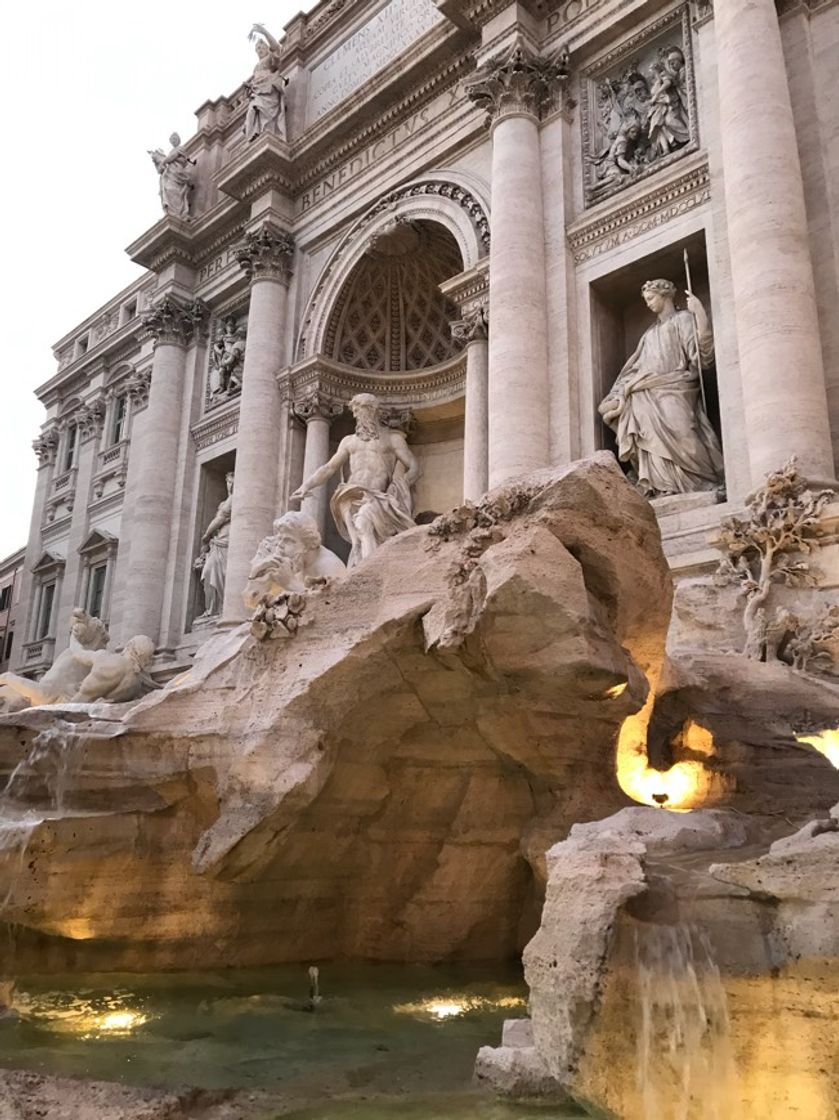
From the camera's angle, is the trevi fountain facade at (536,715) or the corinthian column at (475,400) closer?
the trevi fountain facade at (536,715)

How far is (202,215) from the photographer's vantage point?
62.7 ft

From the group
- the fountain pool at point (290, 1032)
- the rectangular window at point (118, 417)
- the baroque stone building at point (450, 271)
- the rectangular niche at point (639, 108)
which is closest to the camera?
the fountain pool at point (290, 1032)

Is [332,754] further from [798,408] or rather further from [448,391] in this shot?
[448,391]

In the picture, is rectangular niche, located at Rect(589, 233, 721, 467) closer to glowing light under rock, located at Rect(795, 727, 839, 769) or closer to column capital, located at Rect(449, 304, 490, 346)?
column capital, located at Rect(449, 304, 490, 346)

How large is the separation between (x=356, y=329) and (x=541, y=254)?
5384 millimetres

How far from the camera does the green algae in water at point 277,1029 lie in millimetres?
3627

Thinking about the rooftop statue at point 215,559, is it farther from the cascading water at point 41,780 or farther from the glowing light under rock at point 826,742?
the glowing light under rock at point 826,742

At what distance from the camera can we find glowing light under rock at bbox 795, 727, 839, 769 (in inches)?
209

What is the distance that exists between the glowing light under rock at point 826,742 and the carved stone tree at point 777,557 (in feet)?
7.19

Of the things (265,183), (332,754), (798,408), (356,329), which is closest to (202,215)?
(265,183)

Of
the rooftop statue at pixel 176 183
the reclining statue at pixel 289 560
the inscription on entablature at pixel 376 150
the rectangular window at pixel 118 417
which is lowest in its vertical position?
the reclining statue at pixel 289 560

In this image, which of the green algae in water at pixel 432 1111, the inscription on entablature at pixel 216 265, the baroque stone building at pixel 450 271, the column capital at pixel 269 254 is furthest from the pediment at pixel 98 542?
the green algae in water at pixel 432 1111

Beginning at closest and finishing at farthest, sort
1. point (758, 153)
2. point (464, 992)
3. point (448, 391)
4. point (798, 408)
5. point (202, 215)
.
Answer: point (464, 992) < point (798, 408) < point (758, 153) < point (448, 391) < point (202, 215)

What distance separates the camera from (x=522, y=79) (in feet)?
41.0
